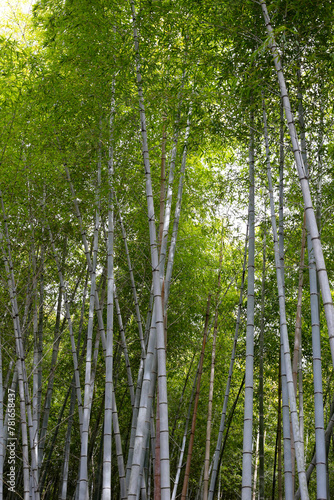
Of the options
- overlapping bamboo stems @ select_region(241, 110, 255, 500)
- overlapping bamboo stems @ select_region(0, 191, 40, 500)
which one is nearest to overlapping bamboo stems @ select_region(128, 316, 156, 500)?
overlapping bamboo stems @ select_region(241, 110, 255, 500)

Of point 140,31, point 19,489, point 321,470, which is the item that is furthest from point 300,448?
point 19,489

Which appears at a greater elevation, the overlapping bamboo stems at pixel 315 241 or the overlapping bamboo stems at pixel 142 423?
the overlapping bamboo stems at pixel 315 241

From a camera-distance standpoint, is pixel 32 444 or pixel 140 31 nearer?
pixel 140 31

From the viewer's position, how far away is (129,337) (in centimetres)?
828

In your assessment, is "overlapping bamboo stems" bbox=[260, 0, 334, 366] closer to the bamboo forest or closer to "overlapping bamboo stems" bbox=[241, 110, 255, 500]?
the bamboo forest

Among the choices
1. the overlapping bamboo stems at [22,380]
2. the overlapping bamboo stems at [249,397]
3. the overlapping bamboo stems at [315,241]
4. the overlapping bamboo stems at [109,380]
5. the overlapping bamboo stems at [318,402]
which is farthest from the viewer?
the overlapping bamboo stems at [22,380]

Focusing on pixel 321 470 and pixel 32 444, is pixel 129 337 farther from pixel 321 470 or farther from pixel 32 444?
pixel 321 470

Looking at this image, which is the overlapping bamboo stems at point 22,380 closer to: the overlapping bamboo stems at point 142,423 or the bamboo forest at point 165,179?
the bamboo forest at point 165,179

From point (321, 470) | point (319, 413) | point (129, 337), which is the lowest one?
point (321, 470)

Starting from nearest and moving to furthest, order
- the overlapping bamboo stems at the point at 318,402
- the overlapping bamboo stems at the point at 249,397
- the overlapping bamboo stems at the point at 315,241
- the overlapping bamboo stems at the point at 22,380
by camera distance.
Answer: the overlapping bamboo stems at the point at 315,241, the overlapping bamboo stems at the point at 318,402, the overlapping bamboo stems at the point at 249,397, the overlapping bamboo stems at the point at 22,380

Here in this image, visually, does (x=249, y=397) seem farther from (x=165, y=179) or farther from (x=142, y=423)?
(x=165, y=179)

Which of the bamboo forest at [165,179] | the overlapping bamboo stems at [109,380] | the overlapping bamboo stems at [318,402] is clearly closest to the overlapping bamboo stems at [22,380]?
the bamboo forest at [165,179]

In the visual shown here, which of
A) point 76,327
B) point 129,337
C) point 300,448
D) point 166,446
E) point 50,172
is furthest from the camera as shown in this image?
point 76,327

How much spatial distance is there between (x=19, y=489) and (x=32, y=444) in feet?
17.9
